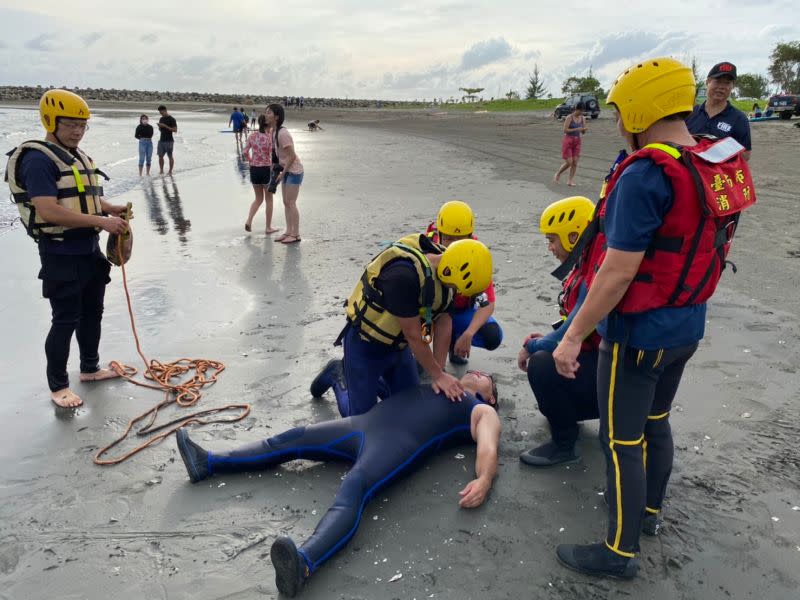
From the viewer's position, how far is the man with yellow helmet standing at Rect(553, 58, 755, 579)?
2193mm

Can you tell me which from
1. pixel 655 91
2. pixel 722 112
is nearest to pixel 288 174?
pixel 722 112

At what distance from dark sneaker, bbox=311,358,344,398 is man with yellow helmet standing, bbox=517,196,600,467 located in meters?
1.37

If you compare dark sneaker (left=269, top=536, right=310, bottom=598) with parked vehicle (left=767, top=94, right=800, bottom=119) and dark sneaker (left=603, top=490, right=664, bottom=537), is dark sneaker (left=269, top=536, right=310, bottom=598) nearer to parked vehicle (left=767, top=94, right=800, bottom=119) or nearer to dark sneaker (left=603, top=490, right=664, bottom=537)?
dark sneaker (left=603, top=490, right=664, bottom=537)

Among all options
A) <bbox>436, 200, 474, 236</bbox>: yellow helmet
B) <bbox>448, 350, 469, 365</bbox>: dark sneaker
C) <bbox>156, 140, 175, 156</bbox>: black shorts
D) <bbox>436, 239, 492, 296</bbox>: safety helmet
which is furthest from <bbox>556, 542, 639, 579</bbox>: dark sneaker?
<bbox>156, 140, 175, 156</bbox>: black shorts

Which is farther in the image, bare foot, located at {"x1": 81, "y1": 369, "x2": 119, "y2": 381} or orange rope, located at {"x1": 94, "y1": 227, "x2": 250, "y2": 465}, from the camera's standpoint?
bare foot, located at {"x1": 81, "y1": 369, "x2": 119, "y2": 381}

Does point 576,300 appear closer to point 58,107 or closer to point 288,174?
point 58,107

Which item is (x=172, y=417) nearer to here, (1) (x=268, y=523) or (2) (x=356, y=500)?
(1) (x=268, y=523)

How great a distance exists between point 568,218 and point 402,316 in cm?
112

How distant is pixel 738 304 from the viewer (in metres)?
5.98

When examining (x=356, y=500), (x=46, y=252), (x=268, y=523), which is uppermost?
(x=46, y=252)

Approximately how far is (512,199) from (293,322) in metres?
6.89

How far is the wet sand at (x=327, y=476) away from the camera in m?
2.77

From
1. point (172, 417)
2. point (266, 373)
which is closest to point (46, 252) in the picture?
point (172, 417)

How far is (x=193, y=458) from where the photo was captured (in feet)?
11.2
